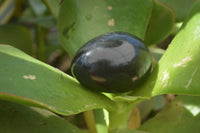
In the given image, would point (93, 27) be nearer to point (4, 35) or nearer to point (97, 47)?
point (97, 47)

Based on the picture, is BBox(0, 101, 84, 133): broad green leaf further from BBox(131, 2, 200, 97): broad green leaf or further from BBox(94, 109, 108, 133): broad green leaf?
BBox(131, 2, 200, 97): broad green leaf

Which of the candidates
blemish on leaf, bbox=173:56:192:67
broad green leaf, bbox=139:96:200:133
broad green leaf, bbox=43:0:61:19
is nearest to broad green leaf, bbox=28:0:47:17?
broad green leaf, bbox=43:0:61:19

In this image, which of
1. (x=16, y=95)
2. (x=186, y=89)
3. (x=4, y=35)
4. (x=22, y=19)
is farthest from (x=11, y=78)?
(x=22, y=19)

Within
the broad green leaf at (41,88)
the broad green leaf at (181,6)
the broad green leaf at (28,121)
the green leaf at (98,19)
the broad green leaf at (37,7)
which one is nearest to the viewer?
the broad green leaf at (41,88)

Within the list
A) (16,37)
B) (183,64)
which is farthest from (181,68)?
(16,37)

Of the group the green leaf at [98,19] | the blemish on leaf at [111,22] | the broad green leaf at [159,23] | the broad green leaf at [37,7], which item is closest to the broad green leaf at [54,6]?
the green leaf at [98,19]

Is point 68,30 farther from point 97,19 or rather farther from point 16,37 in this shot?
point 16,37

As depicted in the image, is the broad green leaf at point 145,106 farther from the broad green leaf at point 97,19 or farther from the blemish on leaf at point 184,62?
the blemish on leaf at point 184,62
